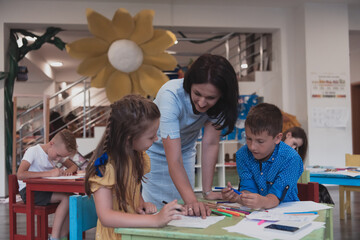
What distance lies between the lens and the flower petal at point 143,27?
4801 millimetres

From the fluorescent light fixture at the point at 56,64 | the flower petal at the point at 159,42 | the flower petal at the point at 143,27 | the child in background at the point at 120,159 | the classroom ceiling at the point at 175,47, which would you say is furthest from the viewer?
the fluorescent light fixture at the point at 56,64

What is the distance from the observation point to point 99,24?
4.79 metres

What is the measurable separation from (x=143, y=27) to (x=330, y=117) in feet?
9.87

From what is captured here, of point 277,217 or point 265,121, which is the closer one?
point 277,217

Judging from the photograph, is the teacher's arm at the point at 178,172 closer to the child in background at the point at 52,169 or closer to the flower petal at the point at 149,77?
the child in background at the point at 52,169

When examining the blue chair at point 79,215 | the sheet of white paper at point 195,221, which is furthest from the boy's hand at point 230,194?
the blue chair at point 79,215

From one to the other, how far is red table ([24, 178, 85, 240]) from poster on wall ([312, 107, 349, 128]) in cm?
407

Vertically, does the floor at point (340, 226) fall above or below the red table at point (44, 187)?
below

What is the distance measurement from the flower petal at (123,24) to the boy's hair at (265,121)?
3301 mm

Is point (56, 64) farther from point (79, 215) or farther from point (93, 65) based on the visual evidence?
point (79, 215)

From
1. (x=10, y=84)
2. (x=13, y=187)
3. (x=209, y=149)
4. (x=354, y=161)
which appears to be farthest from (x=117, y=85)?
(x=209, y=149)

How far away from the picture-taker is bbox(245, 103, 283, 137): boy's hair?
167cm

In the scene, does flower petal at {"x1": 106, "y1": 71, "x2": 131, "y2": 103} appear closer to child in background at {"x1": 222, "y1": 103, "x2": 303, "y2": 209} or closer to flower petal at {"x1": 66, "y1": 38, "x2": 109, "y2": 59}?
flower petal at {"x1": 66, "y1": 38, "x2": 109, "y2": 59}

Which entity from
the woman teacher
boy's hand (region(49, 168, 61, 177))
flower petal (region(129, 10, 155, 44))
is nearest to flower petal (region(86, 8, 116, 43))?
flower petal (region(129, 10, 155, 44))
